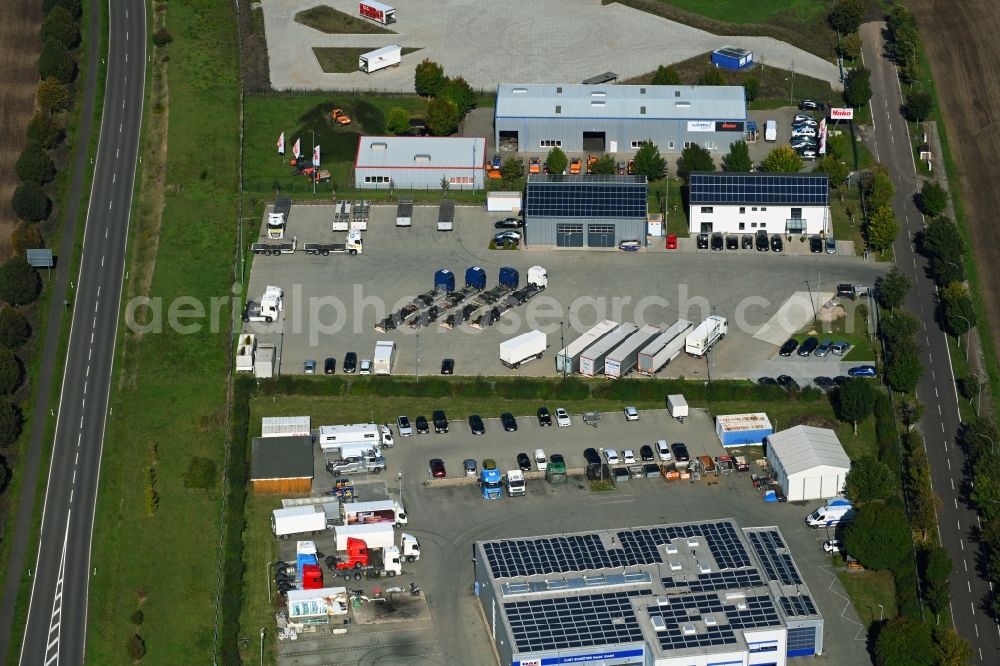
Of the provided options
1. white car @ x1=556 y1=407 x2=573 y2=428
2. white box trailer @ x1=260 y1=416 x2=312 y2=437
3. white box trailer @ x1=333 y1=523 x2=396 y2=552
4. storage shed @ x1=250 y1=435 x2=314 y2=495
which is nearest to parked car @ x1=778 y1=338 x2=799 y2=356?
white car @ x1=556 y1=407 x2=573 y2=428

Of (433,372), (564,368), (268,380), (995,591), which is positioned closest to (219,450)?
(268,380)

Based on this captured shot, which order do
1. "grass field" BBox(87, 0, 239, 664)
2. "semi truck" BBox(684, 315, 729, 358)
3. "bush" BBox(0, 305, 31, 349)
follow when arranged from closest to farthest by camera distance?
"grass field" BBox(87, 0, 239, 664) → "semi truck" BBox(684, 315, 729, 358) → "bush" BBox(0, 305, 31, 349)

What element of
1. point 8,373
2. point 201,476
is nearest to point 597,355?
point 201,476

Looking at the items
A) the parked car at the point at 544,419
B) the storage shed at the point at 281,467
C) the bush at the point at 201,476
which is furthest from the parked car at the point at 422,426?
the bush at the point at 201,476

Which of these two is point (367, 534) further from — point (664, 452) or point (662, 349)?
point (662, 349)

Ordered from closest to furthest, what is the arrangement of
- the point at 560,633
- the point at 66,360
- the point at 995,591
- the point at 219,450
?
the point at 560,633, the point at 995,591, the point at 219,450, the point at 66,360

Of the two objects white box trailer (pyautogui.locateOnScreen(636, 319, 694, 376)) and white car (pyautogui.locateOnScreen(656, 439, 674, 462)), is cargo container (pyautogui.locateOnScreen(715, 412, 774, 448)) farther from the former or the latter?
white box trailer (pyautogui.locateOnScreen(636, 319, 694, 376))

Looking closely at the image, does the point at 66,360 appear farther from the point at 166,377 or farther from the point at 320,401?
the point at 320,401

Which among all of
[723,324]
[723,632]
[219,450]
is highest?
[723,324]
